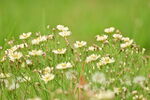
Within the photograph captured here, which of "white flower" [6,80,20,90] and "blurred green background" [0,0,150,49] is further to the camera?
"blurred green background" [0,0,150,49]

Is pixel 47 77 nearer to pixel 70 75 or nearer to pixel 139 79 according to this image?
pixel 70 75

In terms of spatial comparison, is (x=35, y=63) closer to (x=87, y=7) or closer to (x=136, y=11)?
(x=136, y=11)

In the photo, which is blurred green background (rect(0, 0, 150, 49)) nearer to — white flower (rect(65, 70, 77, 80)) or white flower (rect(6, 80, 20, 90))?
white flower (rect(6, 80, 20, 90))

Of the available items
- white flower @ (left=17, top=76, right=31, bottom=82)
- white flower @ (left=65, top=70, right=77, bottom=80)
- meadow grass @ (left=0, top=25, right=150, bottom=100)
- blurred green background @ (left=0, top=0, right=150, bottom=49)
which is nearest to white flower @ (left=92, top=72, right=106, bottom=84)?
meadow grass @ (left=0, top=25, right=150, bottom=100)

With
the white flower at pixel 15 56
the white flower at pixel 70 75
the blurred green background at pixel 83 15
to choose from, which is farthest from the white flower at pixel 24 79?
the blurred green background at pixel 83 15

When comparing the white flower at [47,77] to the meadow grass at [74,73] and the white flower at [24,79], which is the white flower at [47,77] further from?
the white flower at [24,79]

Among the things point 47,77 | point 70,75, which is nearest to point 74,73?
point 70,75
